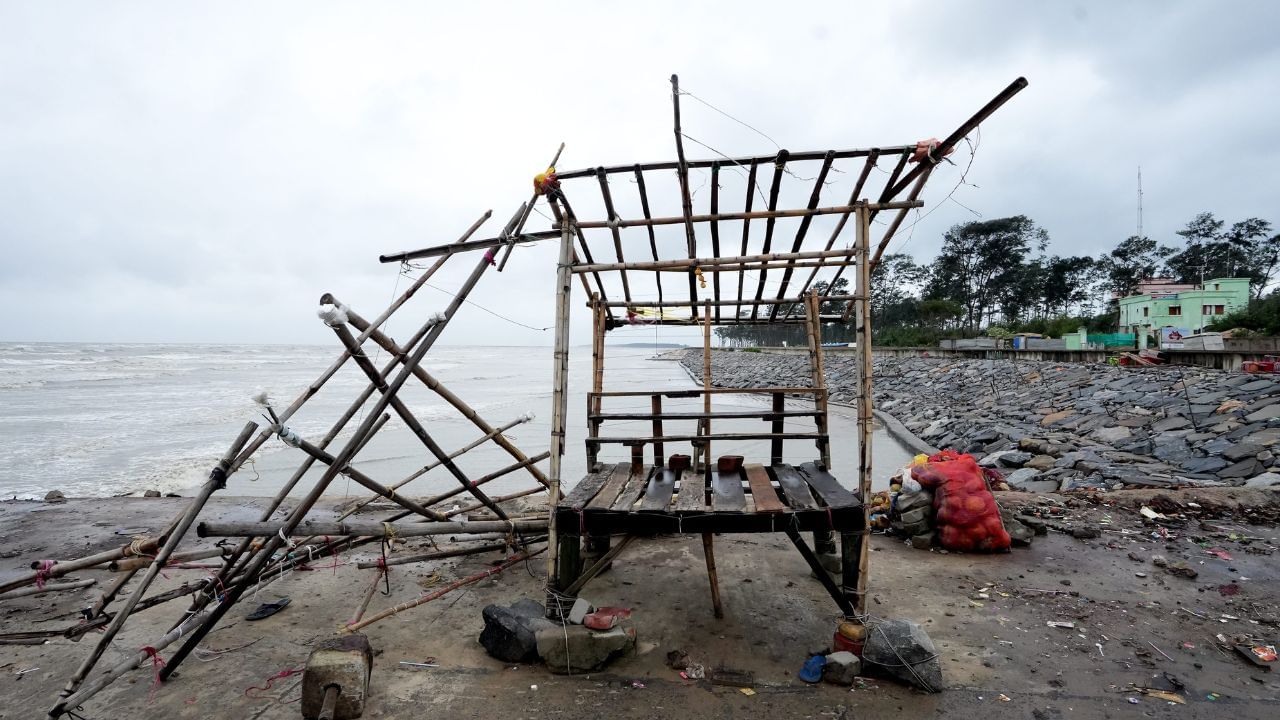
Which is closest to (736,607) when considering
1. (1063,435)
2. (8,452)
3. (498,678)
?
(498,678)

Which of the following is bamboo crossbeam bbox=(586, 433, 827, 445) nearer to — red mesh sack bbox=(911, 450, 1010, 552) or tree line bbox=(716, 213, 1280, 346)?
red mesh sack bbox=(911, 450, 1010, 552)

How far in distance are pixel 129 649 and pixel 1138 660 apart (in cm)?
702

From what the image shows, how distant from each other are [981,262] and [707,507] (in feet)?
189

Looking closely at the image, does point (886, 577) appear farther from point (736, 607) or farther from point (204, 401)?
point (204, 401)

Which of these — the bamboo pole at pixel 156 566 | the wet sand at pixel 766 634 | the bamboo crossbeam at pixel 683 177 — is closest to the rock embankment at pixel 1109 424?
the wet sand at pixel 766 634

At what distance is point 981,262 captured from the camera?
167 feet

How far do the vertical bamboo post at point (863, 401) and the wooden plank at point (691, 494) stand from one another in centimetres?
108

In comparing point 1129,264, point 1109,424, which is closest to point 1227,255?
point 1129,264

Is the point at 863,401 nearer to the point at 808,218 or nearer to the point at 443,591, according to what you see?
the point at 808,218

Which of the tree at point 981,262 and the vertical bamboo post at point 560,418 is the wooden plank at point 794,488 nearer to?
the vertical bamboo post at point 560,418

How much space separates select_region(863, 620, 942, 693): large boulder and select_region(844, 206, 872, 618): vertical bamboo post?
0.25 meters

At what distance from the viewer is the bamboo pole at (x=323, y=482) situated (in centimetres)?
344

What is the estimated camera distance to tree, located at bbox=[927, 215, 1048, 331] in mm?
49219

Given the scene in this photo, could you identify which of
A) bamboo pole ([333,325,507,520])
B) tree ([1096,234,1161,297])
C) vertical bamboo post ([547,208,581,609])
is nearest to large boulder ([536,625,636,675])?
vertical bamboo post ([547,208,581,609])
